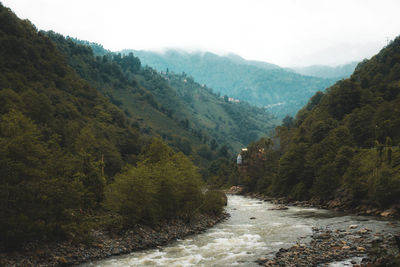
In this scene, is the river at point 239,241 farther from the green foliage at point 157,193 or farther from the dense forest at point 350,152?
the dense forest at point 350,152

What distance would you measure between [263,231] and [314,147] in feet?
157

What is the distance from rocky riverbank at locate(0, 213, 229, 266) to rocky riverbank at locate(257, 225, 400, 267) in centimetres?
1334

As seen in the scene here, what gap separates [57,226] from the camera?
29203mm

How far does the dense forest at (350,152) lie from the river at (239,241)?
970cm

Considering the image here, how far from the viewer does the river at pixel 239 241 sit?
28.6 m

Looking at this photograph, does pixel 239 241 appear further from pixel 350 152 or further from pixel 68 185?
pixel 350 152

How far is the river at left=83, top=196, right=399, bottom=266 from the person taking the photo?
2859cm

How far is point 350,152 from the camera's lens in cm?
7131

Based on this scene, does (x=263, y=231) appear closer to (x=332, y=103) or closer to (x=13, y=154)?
(x=13, y=154)

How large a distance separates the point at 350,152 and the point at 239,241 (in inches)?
1832

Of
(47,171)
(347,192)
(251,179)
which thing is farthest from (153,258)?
(251,179)

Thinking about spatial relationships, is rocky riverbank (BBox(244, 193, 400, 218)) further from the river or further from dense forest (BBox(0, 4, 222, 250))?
dense forest (BBox(0, 4, 222, 250))

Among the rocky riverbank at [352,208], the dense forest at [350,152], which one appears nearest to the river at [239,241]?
the rocky riverbank at [352,208]

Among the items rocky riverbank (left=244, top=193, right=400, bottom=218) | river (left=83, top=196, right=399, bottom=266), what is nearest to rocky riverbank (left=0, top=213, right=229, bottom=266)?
river (left=83, top=196, right=399, bottom=266)
